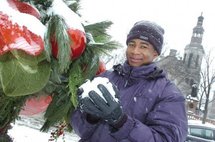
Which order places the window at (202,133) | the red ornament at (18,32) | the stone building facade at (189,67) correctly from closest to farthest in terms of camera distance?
the red ornament at (18,32) → the window at (202,133) → the stone building facade at (189,67)

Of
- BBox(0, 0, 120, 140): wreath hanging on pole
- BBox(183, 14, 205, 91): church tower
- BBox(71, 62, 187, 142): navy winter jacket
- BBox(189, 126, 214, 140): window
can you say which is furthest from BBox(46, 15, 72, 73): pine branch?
BBox(183, 14, 205, 91): church tower

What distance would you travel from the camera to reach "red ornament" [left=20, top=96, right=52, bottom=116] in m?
1.46

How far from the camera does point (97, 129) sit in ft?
5.71

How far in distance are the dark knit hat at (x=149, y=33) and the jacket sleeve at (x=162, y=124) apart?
26 centimetres

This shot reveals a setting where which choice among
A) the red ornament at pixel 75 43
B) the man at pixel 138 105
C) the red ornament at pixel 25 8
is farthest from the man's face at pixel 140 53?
the red ornament at pixel 25 8

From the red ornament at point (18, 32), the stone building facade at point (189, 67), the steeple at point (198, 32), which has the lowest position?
the stone building facade at point (189, 67)

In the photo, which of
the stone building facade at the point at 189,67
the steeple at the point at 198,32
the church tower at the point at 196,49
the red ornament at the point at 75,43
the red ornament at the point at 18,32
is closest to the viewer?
the red ornament at the point at 18,32

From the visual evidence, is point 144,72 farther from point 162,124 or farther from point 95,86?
point 95,86

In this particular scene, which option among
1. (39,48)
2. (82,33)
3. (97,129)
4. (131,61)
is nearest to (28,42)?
(39,48)

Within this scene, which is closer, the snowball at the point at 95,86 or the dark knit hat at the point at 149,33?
the snowball at the point at 95,86

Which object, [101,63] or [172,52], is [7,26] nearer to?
[101,63]

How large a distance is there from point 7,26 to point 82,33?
10.3 inches

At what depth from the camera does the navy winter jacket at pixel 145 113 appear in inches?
61.9

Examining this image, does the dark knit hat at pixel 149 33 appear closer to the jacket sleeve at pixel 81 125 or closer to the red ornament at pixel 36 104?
the jacket sleeve at pixel 81 125
